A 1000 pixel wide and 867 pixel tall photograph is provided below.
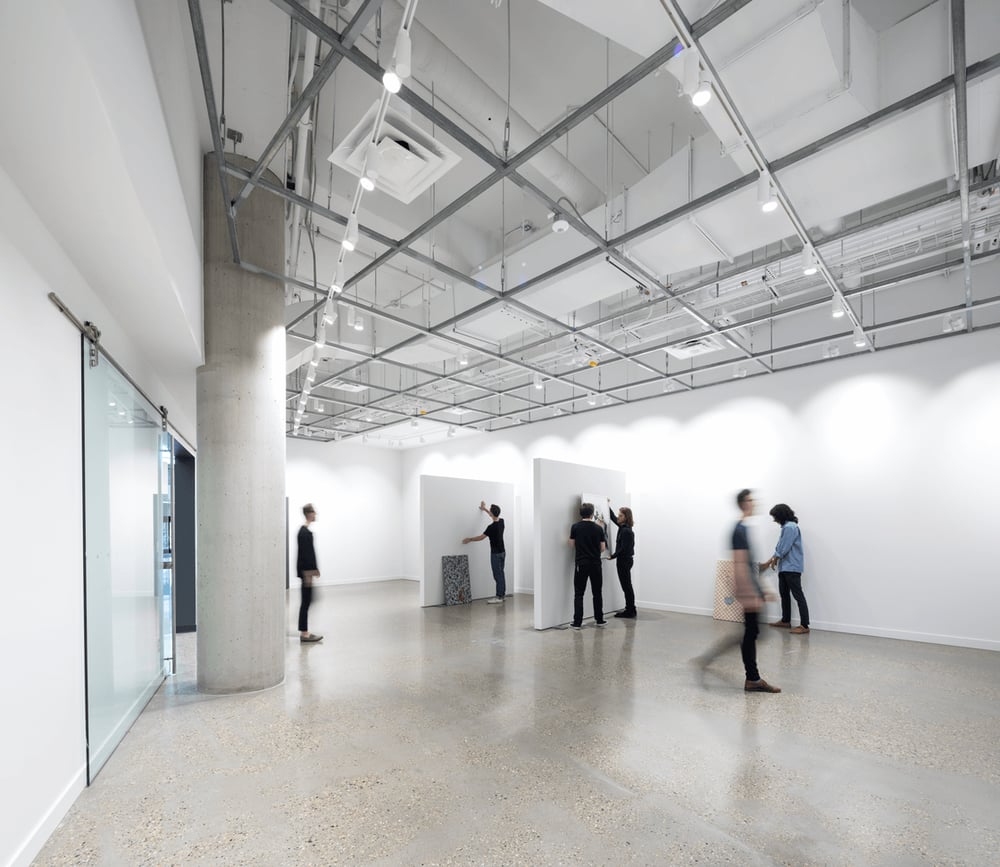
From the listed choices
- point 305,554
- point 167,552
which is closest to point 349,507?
point 305,554

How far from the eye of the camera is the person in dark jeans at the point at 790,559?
7.40 m

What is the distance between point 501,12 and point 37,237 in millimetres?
3596

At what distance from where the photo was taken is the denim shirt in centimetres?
745

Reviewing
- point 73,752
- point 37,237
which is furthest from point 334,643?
point 37,237

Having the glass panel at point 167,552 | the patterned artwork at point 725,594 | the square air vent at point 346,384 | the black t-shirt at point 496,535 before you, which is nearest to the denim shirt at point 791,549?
the patterned artwork at point 725,594

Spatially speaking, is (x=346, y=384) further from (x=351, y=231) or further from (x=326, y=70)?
(x=326, y=70)

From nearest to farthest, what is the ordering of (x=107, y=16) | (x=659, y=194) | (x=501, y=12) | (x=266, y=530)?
(x=107, y=16) < (x=501, y=12) < (x=659, y=194) < (x=266, y=530)

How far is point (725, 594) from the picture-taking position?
28.0 feet

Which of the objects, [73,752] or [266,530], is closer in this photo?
[73,752]

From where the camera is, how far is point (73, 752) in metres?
2.99

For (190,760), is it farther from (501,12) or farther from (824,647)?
(824,647)

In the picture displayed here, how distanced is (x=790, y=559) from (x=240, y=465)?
691 centimetres

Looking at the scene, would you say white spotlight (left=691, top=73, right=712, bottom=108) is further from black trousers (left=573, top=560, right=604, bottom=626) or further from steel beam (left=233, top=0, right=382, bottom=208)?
black trousers (left=573, top=560, right=604, bottom=626)

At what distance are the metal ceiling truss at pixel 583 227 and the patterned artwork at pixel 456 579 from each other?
9.76 ft
